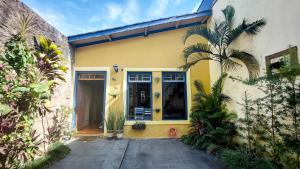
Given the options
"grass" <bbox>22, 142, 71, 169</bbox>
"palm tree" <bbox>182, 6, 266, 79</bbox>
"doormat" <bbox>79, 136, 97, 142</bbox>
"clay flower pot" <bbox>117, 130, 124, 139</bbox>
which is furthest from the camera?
"clay flower pot" <bbox>117, 130, 124, 139</bbox>

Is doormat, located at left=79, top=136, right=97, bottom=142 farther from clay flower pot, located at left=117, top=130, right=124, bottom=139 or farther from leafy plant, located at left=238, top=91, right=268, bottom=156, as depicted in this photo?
leafy plant, located at left=238, top=91, right=268, bottom=156

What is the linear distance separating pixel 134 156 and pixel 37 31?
4.03 metres

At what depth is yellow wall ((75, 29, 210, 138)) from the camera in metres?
6.10

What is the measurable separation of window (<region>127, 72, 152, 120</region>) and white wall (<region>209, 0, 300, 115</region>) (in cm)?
289

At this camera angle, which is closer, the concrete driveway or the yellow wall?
the concrete driveway

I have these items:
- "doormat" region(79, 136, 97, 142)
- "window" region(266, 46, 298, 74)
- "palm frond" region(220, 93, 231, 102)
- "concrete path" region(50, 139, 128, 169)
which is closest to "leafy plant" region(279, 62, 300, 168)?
"window" region(266, 46, 298, 74)

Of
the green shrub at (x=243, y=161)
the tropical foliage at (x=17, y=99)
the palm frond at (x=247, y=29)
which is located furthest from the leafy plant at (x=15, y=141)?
the palm frond at (x=247, y=29)

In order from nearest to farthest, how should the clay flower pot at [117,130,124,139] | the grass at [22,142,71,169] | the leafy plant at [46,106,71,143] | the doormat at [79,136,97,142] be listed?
1. the grass at [22,142,71,169]
2. the leafy plant at [46,106,71,143]
3. the doormat at [79,136,97,142]
4. the clay flower pot at [117,130,124,139]

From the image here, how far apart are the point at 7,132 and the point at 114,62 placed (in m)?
4.04

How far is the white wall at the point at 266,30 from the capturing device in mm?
3037

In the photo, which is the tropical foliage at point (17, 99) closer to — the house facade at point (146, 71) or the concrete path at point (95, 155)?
the concrete path at point (95, 155)

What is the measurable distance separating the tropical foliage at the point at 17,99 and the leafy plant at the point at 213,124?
4196 mm

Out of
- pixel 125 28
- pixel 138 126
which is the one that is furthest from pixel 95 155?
pixel 125 28

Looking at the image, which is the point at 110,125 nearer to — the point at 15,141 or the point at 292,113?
the point at 15,141
